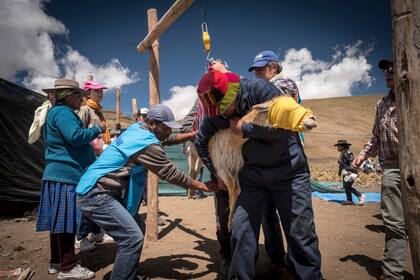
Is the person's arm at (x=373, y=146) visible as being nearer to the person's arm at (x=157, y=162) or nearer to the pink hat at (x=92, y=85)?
the person's arm at (x=157, y=162)

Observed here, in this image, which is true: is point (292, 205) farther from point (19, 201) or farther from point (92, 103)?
point (19, 201)

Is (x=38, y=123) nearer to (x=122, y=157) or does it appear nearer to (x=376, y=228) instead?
(x=122, y=157)

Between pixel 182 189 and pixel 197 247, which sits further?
pixel 182 189

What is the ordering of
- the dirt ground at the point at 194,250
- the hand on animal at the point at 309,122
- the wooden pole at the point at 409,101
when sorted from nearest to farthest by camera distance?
the wooden pole at the point at 409,101 → the hand on animal at the point at 309,122 → the dirt ground at the point at 194,250

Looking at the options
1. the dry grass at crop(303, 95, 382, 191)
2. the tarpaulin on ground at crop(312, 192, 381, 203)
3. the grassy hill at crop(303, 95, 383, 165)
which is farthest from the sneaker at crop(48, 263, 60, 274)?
the grassy hill at crop(303, 95, 383, 165)

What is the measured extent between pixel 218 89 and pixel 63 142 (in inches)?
75.5

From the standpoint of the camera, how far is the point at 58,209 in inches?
116

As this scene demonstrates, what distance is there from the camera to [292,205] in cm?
217

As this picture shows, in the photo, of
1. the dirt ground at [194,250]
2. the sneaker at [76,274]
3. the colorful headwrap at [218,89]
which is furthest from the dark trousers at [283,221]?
the sneaker at [76,274]

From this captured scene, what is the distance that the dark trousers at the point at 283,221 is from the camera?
212 cm

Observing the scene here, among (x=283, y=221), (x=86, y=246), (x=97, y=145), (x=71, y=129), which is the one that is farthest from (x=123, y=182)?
(x=86, y=246)

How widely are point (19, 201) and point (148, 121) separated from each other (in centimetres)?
497

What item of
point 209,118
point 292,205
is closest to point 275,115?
point 209,118

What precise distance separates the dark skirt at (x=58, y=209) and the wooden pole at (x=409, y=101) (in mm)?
2918
